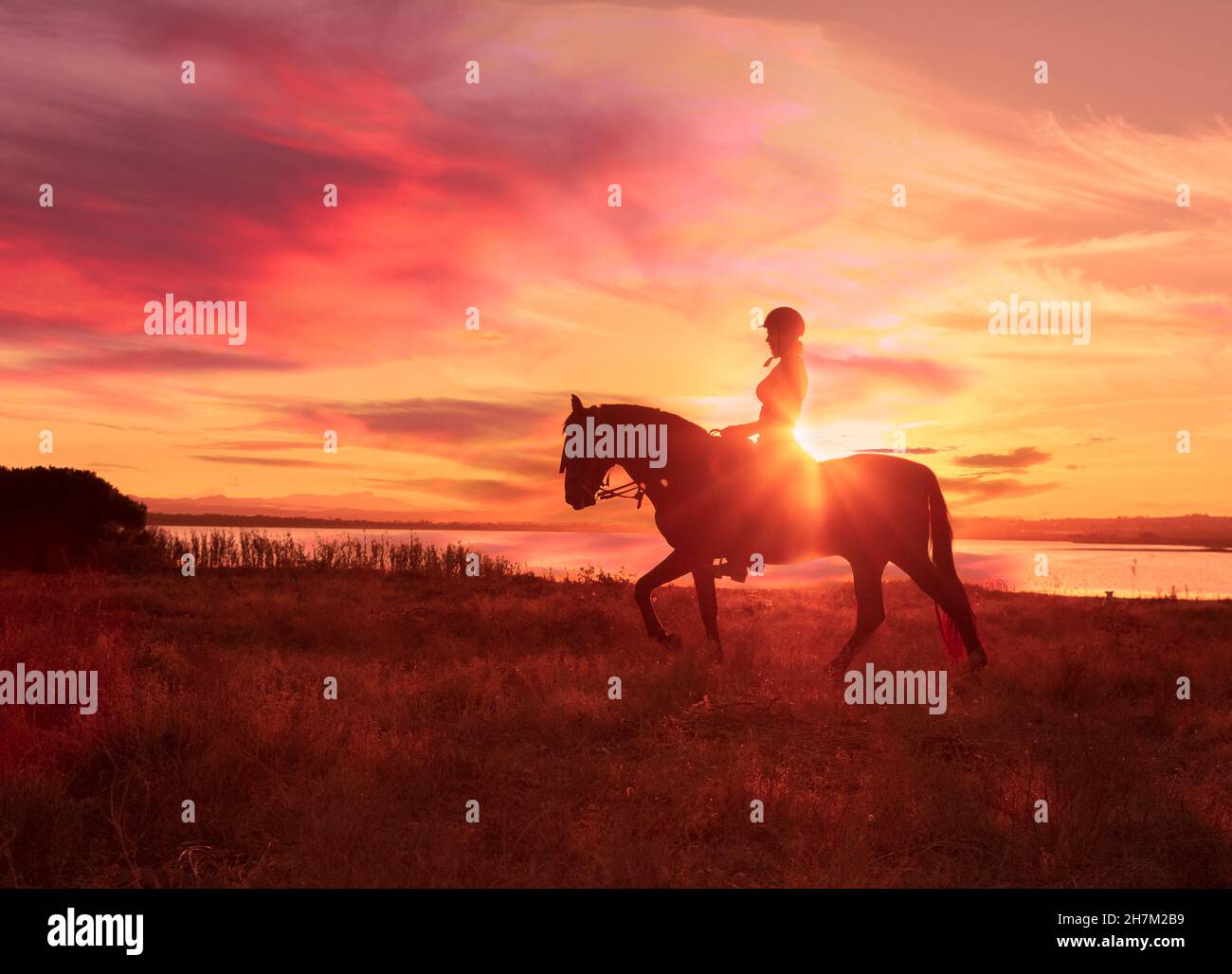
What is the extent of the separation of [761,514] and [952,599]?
2708 millimetres

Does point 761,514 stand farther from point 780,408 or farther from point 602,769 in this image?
point 602,769

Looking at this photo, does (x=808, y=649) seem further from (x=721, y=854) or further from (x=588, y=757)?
(x=721, y=854)

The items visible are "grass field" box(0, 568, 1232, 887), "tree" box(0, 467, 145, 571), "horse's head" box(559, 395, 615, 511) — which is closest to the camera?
"grass field" box(0, 568, 1232, 887)

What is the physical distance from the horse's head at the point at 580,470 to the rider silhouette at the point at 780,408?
1.70 meters

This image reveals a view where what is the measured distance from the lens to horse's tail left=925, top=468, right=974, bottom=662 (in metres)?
12.1

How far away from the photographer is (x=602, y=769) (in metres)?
7.61

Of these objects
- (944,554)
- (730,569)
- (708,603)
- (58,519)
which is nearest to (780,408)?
(730,569)

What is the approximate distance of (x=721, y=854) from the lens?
6.04 meters

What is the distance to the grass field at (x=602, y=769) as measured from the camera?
18.7ft

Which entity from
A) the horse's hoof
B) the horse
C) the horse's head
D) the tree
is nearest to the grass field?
→ the horse's hoof

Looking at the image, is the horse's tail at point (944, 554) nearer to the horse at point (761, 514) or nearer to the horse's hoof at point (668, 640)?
the horse at point (761, 514)

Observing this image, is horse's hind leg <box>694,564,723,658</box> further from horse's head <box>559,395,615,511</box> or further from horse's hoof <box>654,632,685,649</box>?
horse's head <box>559,395,615,511</box>

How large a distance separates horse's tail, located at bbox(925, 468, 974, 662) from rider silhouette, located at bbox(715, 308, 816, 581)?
2.03 meters

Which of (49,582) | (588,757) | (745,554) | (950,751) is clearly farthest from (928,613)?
(49,582)
